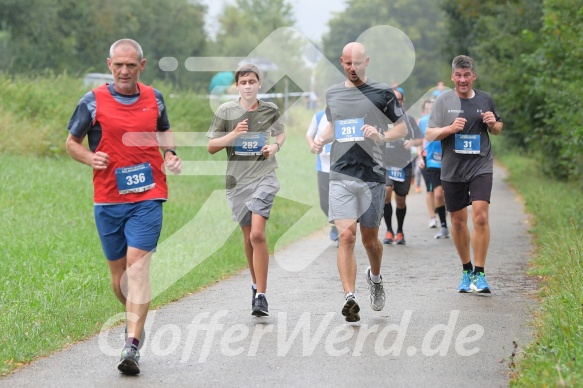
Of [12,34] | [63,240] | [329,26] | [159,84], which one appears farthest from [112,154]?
[329,26]

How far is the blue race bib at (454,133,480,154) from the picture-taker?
10.2 meters

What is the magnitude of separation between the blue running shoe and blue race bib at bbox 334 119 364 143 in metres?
2.33

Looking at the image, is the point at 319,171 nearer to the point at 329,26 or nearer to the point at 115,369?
the point at 115,369

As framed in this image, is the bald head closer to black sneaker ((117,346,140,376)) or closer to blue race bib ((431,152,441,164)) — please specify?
black sneaker ((117,346,140,376))

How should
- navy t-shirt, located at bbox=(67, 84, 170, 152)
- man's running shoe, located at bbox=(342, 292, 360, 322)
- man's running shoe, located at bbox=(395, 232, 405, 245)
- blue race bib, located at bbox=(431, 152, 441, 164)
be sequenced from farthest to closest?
blue race bib, located at bbox=(431, 152, 441, 164) < man's running shoe, located at bbox=(395, 232, 405, 245) < man's running shoe, located at bbox=(342, 292, 360, 322) < navy t-shirt, located at bbox=(67, 84, 170, 152)

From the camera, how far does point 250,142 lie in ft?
29.3

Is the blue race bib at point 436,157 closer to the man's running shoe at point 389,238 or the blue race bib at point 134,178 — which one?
the man's running shoe at point 389,238

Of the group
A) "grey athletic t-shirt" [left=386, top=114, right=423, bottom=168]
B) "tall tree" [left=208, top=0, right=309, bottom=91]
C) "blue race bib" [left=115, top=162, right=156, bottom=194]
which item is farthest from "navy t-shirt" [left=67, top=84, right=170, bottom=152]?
"tall tree" [left=208, top=0, right=309, bottom=91]

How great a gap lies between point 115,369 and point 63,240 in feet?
21.2

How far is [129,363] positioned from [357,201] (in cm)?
292

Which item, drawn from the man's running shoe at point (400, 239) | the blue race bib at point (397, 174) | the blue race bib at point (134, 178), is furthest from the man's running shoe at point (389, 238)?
the blue race bib at point (134, 178)

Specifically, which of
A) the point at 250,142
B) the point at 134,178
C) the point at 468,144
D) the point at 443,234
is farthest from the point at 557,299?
the point at 443,234

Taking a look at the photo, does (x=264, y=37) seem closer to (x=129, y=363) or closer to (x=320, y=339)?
(x=320, y=339)

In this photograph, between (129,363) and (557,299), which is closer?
(129,363)
